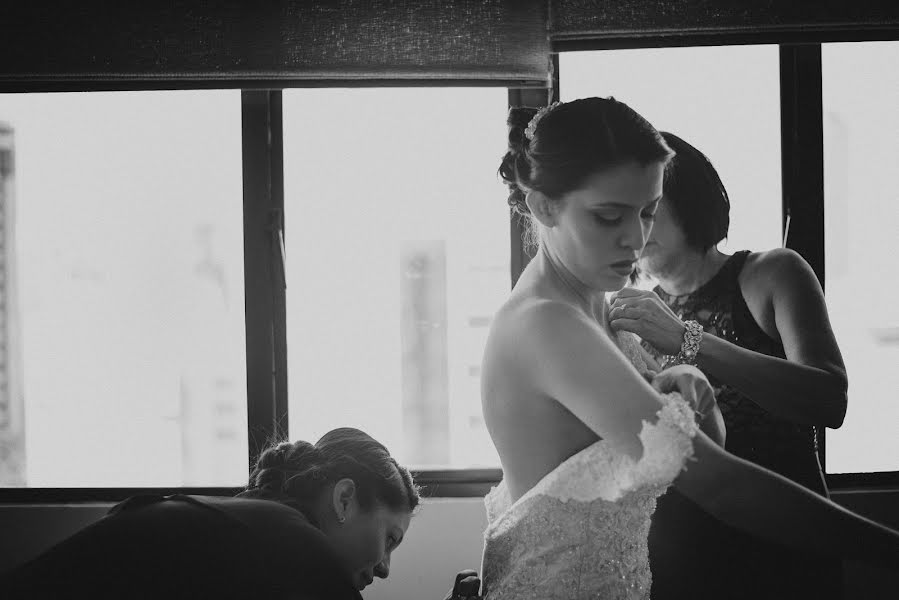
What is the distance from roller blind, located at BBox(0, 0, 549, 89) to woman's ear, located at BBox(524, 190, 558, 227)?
144 centimetres

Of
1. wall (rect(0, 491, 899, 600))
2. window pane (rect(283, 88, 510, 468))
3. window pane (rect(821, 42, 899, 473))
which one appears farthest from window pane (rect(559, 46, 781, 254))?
wall (rect(0, 491, 899, 600))

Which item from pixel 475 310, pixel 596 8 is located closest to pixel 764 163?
pixel 596 8

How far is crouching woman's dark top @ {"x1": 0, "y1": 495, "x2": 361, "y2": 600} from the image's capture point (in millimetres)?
1009

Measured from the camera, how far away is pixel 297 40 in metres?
2.57

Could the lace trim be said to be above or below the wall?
above

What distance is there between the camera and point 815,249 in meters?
2.67

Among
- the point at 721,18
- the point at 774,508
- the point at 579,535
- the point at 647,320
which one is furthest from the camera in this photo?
the point at 721,18

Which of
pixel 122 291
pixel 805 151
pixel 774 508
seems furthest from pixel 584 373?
pixel 122 291

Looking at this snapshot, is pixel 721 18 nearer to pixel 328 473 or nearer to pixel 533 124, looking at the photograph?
pixel 533 124

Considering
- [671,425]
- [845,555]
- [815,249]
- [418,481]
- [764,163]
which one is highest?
[764,163]

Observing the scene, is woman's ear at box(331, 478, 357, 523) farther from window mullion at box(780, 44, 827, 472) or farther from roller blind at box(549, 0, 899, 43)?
window mullion at box(780, 44, 827, 472)

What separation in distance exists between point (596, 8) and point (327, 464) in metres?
1.86

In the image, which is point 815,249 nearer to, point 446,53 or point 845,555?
point 446,53

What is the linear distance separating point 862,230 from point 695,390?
2.05m
